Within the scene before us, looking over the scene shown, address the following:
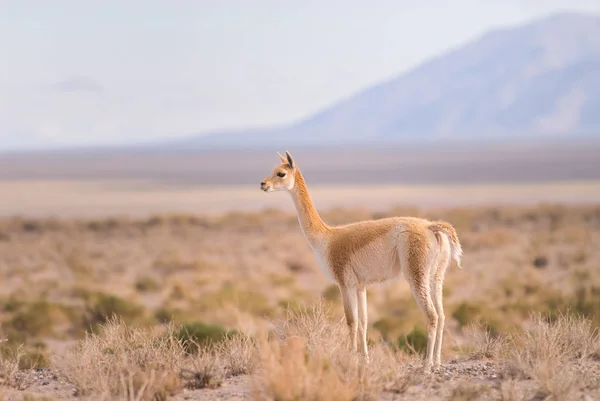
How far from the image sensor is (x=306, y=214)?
33.1ft

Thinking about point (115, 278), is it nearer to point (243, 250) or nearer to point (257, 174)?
point (243, 250)

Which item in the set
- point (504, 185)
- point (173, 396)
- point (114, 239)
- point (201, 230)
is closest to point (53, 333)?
point (173, 396)

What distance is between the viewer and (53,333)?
64.4 feet

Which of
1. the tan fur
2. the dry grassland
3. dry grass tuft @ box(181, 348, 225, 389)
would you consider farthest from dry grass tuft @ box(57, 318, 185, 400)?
the tan fur

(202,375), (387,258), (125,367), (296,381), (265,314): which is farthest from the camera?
(265,314)

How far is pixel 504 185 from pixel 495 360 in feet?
287

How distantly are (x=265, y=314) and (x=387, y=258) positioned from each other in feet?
37.0

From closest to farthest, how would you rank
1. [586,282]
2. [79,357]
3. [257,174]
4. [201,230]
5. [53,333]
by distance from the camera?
[79,357]
[53,333]
[586,282]
[201,230]
[257,174]

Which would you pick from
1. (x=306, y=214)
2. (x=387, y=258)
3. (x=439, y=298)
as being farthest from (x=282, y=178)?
(x=439, y=298)

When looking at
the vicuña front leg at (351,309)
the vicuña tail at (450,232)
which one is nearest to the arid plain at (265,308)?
the vicuña front leg at (351,309)

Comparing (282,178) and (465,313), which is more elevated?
(282,178)

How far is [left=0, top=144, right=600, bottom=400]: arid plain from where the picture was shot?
8.03 metres

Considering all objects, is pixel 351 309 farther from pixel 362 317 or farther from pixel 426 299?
pixel 426 299

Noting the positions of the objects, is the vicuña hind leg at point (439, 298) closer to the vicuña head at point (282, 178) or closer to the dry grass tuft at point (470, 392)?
the dry grass tuft at point (470, 392)
